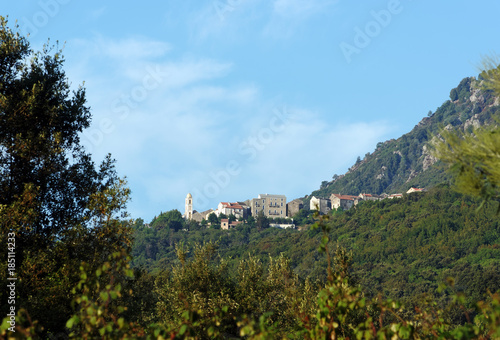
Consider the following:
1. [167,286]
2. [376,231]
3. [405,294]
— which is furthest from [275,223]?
[167,286]

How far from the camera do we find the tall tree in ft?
38.8

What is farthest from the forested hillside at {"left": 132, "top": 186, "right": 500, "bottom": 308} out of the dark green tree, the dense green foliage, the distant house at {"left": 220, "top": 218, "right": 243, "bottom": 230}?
the dense green foliage

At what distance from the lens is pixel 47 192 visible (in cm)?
1332

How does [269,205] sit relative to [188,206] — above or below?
below

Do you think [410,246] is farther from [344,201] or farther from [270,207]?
[270,207]

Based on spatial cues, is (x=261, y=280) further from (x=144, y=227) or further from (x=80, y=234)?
(x=144, y=227)

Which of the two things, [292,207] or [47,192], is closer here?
[47,192]

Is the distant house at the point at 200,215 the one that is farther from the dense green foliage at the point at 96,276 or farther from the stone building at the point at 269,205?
the dense green foliage at the point at 96,276

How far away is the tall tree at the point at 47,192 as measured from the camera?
1182 centimetres

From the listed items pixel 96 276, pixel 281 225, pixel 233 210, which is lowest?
pixel 96 276

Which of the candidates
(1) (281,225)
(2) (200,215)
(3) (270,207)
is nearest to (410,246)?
(1) (281,225)

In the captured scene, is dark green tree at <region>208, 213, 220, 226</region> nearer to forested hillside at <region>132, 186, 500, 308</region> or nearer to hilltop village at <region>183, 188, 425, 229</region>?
hilltop village at <region>183, 188, 425, 229</region>

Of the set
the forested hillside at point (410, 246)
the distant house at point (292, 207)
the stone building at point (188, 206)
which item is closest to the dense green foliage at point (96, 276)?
the forested hillside at point (410, 246)

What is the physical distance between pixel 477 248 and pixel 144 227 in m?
106
